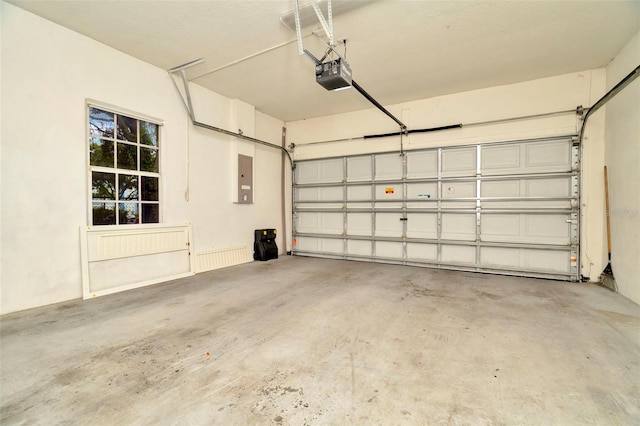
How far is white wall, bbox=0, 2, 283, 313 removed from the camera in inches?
118

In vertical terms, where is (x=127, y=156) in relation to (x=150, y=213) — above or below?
above

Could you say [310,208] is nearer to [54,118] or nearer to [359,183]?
[359,183]

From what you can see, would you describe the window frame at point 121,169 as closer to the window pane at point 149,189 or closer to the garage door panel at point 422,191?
the window pane at point 149,189

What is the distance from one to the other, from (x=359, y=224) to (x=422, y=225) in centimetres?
134

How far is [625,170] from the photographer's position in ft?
12.0

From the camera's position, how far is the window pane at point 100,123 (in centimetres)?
372

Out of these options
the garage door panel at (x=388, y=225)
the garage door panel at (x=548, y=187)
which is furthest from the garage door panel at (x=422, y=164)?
the garage door panel at (x=548, y=187)

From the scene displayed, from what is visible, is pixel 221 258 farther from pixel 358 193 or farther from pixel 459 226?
pixel 459 226

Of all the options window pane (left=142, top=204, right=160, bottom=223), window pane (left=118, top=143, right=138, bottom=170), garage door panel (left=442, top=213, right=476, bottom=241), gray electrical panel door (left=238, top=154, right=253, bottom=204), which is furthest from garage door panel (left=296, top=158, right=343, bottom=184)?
window pane (left=118, top=143, right=138, bottom=170)

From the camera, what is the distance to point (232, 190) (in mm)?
5656

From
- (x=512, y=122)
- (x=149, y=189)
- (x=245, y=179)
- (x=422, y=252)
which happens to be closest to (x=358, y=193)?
(x=422, y=252)

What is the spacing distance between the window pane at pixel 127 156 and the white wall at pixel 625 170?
6.59 m

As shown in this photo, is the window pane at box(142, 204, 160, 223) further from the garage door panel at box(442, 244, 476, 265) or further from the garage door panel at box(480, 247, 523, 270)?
the garage door panel at box(480, 247, 523, 270)

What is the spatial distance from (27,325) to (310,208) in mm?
5034
